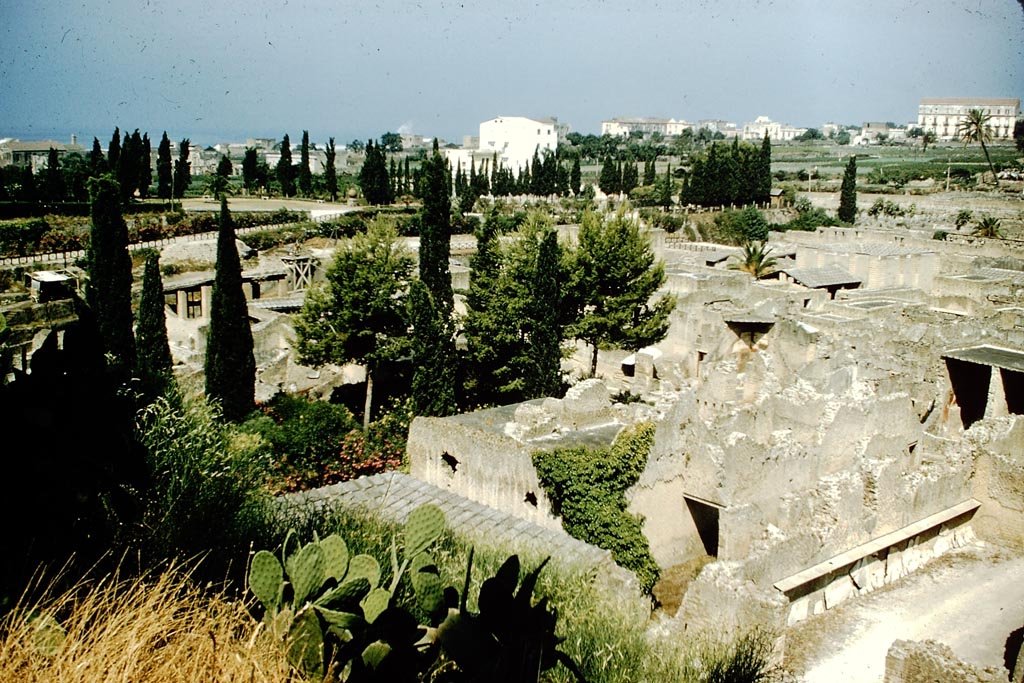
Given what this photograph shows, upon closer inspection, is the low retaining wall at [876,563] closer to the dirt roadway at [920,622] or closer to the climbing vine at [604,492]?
the dirt roadway at [920,622]

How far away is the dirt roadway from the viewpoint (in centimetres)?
993

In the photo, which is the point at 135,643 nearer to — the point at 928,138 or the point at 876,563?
the point at 876,563

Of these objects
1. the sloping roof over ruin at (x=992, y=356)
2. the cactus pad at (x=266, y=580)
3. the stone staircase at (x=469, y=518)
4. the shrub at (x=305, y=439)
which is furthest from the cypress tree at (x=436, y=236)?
the cactus pad at (x=266, y=580)

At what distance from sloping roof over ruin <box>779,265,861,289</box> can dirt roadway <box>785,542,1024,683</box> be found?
18.3 meters

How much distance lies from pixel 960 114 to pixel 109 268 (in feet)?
396

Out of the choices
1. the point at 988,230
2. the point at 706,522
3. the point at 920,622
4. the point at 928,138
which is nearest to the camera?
the point at 920,622

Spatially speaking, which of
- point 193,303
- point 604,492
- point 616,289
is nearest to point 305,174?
point 193,303

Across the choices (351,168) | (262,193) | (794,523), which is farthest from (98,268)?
(351,168)

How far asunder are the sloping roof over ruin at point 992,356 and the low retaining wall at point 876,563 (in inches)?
178

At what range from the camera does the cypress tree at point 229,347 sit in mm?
19688

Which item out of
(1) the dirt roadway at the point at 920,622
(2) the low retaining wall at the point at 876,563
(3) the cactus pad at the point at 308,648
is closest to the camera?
(3) the cactus pad at the point at 308,648

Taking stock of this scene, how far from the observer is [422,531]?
4473 mm

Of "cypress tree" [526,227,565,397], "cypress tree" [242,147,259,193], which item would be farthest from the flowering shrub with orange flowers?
"cypress tree" [242,147,259,193]

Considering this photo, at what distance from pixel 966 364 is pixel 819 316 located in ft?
18.4
